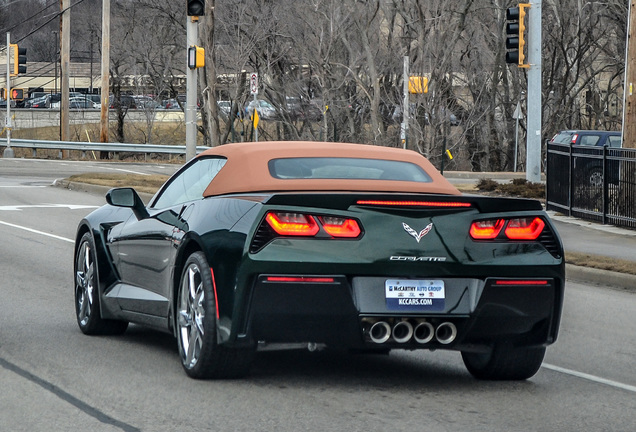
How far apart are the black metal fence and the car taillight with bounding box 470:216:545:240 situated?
1299cm

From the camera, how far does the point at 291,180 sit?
24.9ft

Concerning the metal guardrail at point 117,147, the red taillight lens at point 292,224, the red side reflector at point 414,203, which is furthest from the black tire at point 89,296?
the metal guardrail at point 117,147

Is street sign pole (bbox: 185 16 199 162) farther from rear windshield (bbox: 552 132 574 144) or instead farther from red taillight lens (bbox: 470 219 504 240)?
red taillight lens (bbox: 470 219 504 240)

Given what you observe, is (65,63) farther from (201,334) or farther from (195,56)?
(201,334)

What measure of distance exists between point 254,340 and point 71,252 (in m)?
9.38

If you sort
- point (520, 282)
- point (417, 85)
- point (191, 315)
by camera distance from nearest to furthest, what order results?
point (520, 282) → point (191, 315) → point (417, 85)

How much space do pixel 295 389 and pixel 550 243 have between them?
1.68 meters

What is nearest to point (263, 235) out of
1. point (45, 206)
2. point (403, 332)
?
point (403, 332)

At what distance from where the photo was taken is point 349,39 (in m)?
45.0

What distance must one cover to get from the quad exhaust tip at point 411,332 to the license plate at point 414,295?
3.4 inches

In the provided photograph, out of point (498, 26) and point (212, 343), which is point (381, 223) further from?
point (498, 26)

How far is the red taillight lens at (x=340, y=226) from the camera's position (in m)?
6.45

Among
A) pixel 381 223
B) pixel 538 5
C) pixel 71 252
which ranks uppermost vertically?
pixel 538 5

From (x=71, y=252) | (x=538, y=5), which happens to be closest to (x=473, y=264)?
(x=71, y=252)
